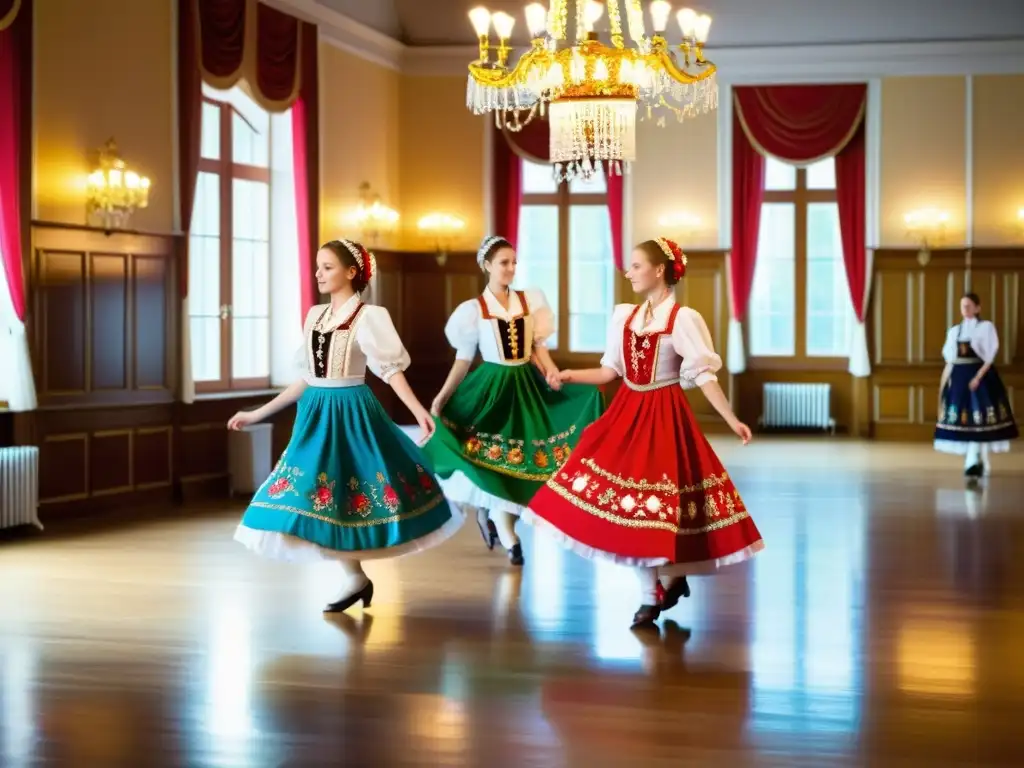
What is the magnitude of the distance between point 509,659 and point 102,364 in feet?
16.3

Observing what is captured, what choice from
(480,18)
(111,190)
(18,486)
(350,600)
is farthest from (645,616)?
(111,190)

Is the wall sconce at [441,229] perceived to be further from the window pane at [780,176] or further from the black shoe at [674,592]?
the black shoe at [674,592]

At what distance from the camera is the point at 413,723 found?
3955 mm

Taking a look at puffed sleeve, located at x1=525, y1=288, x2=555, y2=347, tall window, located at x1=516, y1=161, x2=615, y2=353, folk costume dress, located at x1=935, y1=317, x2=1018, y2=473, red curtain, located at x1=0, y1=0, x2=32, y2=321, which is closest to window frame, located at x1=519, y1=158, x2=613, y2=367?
tall window, located at x1=516, y1=161, x2=615, y2=353

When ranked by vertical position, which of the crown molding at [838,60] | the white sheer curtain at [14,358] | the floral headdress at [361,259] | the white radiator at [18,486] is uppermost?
the crown molding at [838,60]

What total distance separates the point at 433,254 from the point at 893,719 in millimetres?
10491

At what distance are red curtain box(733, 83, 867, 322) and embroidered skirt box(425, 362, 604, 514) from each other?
8073 millimetres

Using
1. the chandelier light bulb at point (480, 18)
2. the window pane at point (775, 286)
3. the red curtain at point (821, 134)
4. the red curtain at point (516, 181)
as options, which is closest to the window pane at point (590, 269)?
the red curtain at point (516, 181)

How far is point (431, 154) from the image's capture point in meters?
14.2

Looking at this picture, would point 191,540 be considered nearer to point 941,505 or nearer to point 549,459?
point 549,459

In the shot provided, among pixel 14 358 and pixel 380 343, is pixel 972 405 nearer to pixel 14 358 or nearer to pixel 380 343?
pixel 380 343

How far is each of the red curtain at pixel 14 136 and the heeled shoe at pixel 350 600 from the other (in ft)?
11.3

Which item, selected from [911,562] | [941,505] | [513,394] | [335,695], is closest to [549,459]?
[513,394]

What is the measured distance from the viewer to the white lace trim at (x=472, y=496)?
6.50 m
